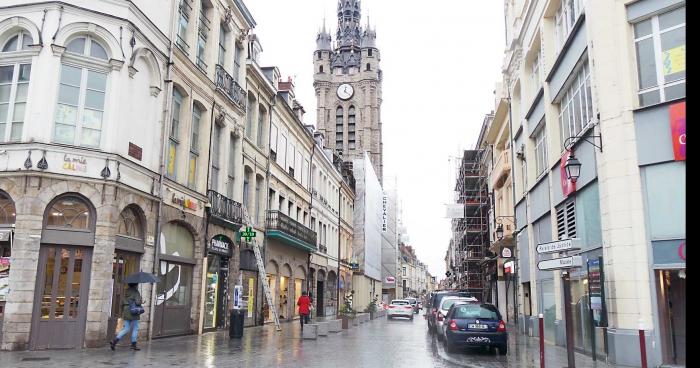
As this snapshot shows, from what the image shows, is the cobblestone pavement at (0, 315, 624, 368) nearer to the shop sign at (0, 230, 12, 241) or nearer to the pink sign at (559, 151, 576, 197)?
the shop sign at (0, 230, 12, 241)

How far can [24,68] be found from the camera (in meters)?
15.1

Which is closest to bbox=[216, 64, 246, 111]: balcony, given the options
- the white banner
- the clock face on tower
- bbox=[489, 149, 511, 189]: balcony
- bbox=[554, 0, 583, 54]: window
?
bbox=[554, 0, 583, 54]: window

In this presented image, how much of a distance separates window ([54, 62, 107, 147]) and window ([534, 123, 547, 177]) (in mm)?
15156

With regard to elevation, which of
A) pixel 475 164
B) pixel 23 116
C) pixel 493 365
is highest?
pixel 475 164

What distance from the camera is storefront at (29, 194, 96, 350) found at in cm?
1392

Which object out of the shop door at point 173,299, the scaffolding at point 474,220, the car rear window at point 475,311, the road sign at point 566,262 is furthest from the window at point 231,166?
the scaffolding at point 474,220

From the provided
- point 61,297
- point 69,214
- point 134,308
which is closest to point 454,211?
point 134,308

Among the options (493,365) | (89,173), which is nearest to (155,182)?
(89,173)

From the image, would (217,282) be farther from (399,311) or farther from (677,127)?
(399,311)

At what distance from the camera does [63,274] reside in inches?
568

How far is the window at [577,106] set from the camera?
15343 mm
